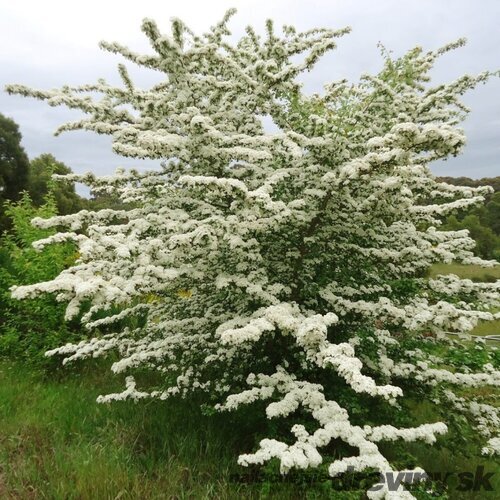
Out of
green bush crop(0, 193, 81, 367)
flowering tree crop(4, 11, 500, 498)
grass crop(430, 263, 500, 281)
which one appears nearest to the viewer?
flowering tree crop(4, 11, 500, 498)

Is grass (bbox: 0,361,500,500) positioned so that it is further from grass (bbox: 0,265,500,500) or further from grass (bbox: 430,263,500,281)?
grass (bbox: 430,263,500,281)

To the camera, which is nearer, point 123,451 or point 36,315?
point 123,451

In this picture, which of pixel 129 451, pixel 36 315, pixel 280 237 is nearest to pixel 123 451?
pixel 129 451

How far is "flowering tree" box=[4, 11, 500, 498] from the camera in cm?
388

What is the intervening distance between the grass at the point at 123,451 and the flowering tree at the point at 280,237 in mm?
480

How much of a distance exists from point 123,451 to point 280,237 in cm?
291

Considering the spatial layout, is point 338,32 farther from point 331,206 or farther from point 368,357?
point 368,357

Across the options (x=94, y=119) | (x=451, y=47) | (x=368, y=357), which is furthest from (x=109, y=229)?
(x=451, y=47)

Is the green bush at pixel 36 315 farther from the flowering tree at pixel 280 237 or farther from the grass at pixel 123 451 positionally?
the flowering tree at pixel 280 237

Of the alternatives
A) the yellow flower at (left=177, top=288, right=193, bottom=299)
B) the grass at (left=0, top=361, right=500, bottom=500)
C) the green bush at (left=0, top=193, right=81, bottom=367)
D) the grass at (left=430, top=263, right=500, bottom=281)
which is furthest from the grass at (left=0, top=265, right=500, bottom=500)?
the grass at (left=430, top=263, right=500, bottom=281)

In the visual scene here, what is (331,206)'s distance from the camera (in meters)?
4.86

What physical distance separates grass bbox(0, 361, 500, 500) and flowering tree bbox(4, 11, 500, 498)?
18.9 inches

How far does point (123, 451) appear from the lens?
15.0 feet

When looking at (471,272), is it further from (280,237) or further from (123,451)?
(123,451)
